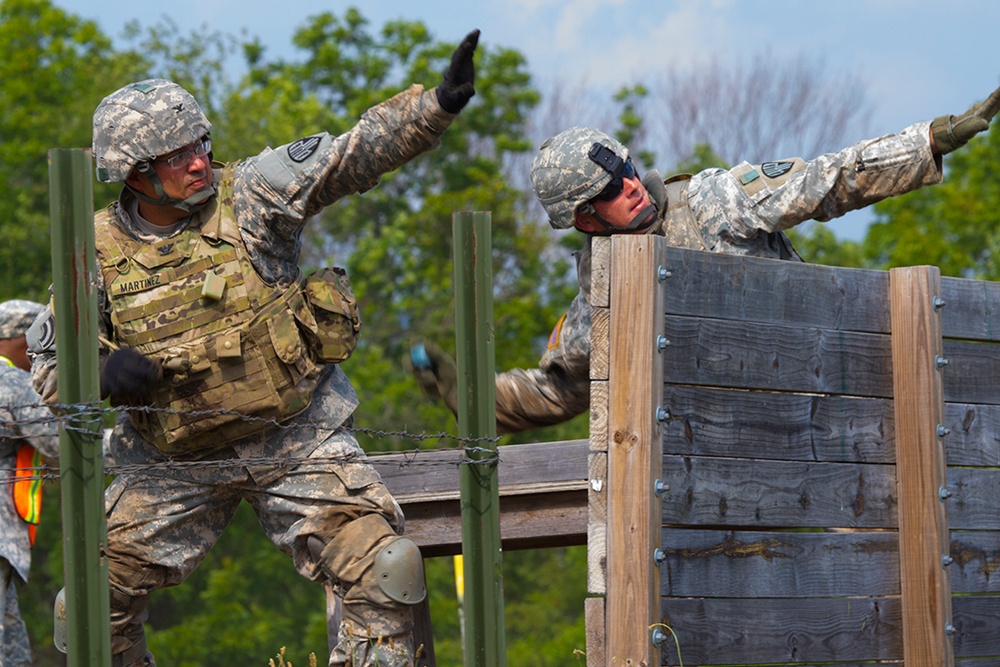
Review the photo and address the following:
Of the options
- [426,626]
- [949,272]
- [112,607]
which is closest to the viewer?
[112,607]

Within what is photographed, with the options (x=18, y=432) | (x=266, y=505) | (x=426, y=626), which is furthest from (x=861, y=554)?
(x=18, y=432)

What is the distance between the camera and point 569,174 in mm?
5688

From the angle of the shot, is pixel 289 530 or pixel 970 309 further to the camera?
pixel 970 309

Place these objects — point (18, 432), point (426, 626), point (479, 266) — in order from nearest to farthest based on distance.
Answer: point (479, 266)
point (426, 626)
point (18, 432)

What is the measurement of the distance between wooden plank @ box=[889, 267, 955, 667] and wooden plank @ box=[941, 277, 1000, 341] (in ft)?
0.35

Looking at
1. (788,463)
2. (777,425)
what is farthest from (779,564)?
(777,425)

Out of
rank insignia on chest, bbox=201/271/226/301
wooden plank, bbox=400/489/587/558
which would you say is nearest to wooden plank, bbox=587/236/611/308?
rank insignia on chest, bbox=201/271/226/301

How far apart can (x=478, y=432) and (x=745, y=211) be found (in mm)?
1578

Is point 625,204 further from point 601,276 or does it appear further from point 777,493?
point 777,493

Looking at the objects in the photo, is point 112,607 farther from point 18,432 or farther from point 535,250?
point 535,250

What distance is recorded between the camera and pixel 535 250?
2442cm

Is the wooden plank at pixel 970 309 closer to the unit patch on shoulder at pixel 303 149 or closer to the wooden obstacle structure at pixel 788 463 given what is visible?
the wooden obstacle structure at pixel 788 463

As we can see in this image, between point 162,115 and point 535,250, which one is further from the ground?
point 535,250

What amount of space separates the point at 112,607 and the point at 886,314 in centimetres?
289
